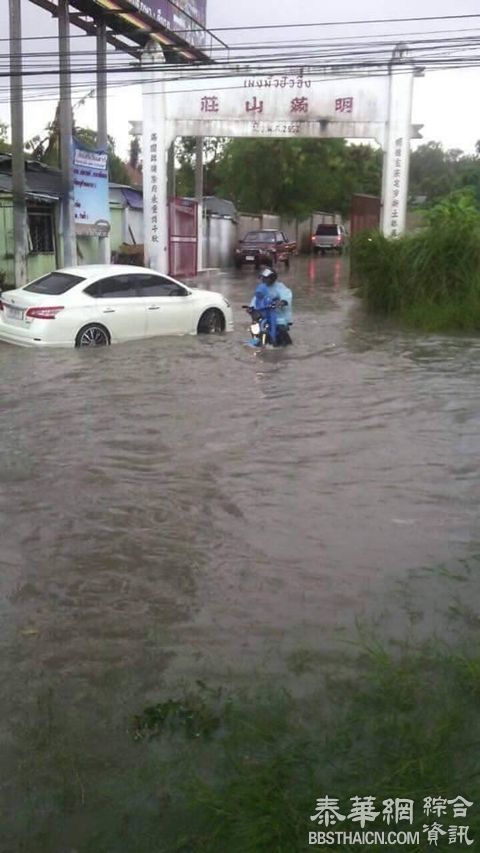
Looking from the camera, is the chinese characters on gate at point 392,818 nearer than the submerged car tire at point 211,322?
Yes

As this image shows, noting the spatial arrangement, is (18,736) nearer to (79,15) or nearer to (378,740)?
(378,740)

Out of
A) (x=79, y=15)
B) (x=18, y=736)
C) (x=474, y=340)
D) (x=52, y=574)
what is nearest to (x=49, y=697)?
(x=18, y=736)

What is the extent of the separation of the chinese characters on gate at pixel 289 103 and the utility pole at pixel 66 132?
4594mm

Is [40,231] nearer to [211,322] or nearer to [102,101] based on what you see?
[102,101]

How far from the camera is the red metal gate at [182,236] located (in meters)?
26.0

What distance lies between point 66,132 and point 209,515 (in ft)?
50.8

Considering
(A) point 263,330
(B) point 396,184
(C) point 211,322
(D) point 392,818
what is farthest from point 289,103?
(D) point 392,818

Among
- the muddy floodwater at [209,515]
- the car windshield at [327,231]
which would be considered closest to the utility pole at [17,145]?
the muddy floodwater at [209,515]

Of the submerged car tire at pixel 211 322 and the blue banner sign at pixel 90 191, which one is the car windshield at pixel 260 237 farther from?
the submerged car tire at pixel 211 322

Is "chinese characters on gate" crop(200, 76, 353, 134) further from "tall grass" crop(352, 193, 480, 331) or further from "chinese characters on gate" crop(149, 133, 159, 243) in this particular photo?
"tall grass" crop(352, 193, 480, 331)

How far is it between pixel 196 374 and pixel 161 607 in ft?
22.0

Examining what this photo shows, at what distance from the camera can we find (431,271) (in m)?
17.2

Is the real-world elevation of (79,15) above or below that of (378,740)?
above

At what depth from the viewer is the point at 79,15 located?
2167cm
